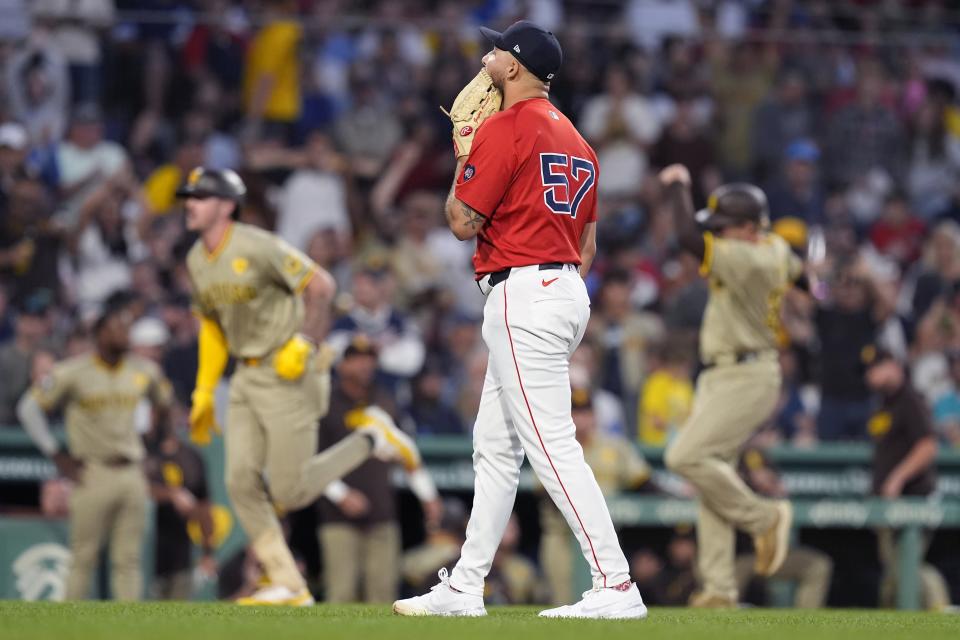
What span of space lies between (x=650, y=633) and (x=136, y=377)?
649 centimetres

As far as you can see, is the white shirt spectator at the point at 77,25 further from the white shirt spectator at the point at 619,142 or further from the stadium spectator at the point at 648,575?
the stadium spectator at the point at 648,575

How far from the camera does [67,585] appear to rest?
35.1 ft

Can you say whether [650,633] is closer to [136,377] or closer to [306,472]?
[306,472]

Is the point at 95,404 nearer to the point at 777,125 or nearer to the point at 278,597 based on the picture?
the point at 278,597

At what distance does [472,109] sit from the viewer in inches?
249

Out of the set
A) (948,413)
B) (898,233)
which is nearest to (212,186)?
(948,413)

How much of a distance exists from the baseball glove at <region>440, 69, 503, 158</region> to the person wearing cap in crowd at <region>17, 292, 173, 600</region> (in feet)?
17.5

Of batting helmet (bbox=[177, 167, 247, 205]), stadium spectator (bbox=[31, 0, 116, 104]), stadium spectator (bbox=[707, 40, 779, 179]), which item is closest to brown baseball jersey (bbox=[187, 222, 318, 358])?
batting helmet (bbox=[177, 167, 247, 205])

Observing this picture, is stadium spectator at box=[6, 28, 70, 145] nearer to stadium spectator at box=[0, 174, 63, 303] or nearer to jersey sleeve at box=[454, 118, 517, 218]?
stadium spectator at box=[0, 174, 63, 303]

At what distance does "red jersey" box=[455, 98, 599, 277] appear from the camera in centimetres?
596

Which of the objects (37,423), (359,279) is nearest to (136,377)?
(37,423)

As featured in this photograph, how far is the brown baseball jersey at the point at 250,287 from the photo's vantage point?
804 centimetres

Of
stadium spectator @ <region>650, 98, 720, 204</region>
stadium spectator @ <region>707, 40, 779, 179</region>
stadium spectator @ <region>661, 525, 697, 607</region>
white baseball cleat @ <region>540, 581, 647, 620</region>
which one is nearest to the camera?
white baseball cleat @ <region>540, 581, 647, 620</region>

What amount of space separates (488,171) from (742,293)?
284 cm
